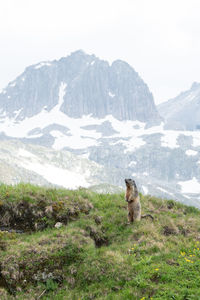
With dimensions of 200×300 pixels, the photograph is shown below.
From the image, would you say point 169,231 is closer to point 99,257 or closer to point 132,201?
point 132,201

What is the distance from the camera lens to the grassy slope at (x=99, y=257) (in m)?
8.85

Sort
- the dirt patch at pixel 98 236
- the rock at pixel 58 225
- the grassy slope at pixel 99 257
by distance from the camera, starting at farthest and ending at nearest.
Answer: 1. the rock at pixel 58 225
2. the dirt patch at pixel 98 236
3. the grassy slope at pixel 99 257

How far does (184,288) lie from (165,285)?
0.57 metres

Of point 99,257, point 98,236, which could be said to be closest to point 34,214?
point 98,236

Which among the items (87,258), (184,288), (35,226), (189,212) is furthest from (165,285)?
(189,212)

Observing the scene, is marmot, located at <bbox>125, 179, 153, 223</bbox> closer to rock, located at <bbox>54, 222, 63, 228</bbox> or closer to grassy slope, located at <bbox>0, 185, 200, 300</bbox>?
grassy slope, located at <bbox>0, 185, 200, 300</bbox>

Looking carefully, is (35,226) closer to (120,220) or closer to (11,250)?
(11,250)

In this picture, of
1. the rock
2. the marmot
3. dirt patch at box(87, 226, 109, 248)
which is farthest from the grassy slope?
the marmot

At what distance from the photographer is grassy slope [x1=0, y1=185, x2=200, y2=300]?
8852 mm

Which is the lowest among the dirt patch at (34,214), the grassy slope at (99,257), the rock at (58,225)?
the grassy slope at (99,257)

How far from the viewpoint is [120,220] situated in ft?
45.0

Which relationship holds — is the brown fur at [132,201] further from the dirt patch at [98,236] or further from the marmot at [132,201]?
the dirt patch at [98,236]

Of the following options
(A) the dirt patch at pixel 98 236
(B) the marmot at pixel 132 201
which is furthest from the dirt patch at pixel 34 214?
(B) the marmot at pixel 132 201

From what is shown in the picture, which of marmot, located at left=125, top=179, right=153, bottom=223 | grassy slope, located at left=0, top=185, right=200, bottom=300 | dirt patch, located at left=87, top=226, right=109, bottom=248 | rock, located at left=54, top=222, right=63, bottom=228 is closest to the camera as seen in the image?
grassy slope, located at left=0, top=185, right=200, bottom=300
